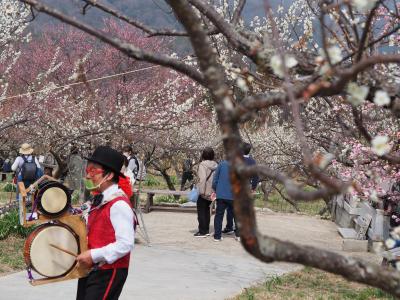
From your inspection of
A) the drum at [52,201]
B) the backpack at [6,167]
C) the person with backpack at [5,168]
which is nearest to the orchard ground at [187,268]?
the drum at [52,201]

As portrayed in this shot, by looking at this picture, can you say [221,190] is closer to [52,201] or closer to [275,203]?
[52,201]

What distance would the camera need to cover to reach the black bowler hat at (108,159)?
4430mm

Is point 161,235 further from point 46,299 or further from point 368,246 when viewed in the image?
point 46,299

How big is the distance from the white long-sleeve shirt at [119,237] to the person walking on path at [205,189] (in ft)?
23.5

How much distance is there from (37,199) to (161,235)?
7.10 m

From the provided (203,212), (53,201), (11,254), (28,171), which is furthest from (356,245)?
(53,201)

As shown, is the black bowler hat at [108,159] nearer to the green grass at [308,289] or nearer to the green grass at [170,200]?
the green grass at [308,289]

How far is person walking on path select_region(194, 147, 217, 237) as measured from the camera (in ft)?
37.5

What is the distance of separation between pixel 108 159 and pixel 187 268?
454 centimetres

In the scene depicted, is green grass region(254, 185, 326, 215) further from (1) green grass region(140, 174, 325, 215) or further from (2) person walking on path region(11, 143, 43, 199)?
(2) person walking on path region(11, 143, 43, 199)

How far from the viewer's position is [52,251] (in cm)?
449

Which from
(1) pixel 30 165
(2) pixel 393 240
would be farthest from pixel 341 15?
(1) pixel 30 165

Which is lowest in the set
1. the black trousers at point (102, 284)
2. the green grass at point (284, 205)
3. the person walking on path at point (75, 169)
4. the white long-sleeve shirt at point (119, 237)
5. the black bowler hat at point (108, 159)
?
the black trousers at point (102, 284)

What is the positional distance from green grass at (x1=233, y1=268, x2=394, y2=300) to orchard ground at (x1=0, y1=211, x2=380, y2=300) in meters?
0.16
